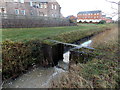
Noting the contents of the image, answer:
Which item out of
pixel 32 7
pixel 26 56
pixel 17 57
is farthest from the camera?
pixel 32 7

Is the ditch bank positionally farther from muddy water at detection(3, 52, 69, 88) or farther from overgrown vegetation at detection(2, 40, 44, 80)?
muddy water at detection(3, 52, 69, 88)

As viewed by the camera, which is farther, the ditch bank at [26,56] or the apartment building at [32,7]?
the apartment building at [32,7]

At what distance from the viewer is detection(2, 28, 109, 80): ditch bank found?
103 inches

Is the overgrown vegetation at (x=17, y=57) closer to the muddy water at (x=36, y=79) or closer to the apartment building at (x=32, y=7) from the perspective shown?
the muddy water at (x=36, y=79)

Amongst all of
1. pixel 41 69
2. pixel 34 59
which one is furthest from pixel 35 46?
pixel 41 69

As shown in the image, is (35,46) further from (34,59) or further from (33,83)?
(33,83)

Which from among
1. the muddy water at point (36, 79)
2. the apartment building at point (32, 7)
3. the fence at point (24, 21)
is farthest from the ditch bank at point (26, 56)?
the apartment building at point (32, 7)

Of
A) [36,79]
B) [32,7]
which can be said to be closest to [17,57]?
[36,79]

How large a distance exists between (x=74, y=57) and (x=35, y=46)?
156 cm

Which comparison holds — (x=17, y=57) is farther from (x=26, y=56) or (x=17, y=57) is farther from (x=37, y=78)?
(x=37, y=78)

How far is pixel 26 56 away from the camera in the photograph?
303 cm

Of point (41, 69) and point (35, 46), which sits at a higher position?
point (35, 46)

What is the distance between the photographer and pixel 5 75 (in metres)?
2.62

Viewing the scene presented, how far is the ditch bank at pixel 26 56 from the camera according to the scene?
8.62 ft
